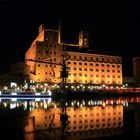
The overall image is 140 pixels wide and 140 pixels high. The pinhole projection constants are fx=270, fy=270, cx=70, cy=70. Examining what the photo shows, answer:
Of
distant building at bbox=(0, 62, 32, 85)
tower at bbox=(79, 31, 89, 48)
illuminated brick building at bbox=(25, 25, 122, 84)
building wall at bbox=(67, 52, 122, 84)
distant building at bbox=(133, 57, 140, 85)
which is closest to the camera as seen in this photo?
distant building at bbox=(0, 62, 32, 85)

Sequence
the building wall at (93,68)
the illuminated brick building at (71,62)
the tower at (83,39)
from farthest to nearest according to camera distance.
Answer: the tower at (83,39)
the building wall at (93,68)
the illuminated brick building at (71,62)

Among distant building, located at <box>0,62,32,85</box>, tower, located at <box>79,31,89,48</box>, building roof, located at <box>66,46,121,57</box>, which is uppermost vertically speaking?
tower, located at <box>79,31,89,48</box>

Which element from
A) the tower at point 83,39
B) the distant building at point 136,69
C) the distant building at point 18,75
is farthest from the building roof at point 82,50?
the distant building at point 18,75

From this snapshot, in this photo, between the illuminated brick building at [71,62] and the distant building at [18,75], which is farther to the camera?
the illuminated brick building at [71,62]

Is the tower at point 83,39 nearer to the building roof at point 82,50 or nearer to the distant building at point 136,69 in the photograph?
the building roof at point 82,50

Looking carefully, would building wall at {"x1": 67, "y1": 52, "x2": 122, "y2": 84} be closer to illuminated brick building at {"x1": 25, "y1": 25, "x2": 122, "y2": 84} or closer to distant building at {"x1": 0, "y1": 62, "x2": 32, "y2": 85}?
illuminated brick building at {"x1": 25, "y1": 25, "x2": 122, "y2": 84}

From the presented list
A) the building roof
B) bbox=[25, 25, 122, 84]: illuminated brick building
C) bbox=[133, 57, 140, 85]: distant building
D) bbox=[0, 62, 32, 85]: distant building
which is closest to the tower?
bbox=[25, 25, 122, 84]: illuminated brick building

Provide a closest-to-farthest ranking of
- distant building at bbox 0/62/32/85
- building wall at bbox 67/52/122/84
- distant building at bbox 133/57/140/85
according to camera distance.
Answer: distant building at bbox 0/62/32/85 → building wall at bbox 67/52/122/84 → distant building at bbox 133/57/140/85

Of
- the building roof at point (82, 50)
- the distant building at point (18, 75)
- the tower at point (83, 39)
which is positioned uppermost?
the tower at point (83, 39)

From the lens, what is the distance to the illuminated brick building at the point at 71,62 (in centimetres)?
5838

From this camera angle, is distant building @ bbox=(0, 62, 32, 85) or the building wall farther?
the building wall

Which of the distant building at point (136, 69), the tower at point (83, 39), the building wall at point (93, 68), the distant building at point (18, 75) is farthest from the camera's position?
the distant building at point (136, 69)

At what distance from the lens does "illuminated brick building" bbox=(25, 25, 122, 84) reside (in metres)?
58.4

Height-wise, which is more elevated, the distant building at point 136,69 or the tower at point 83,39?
the tower at point 83,39
